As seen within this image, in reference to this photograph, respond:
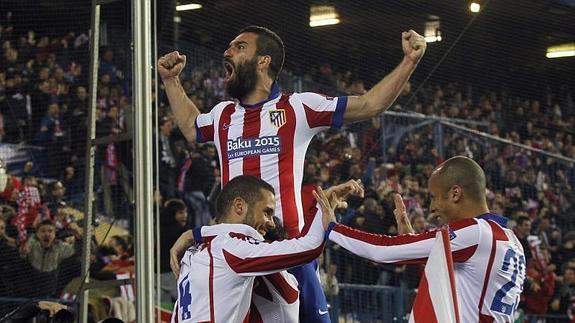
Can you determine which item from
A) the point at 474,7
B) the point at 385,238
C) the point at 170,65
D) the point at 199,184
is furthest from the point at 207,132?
the point at 474,7

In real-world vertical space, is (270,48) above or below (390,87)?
above

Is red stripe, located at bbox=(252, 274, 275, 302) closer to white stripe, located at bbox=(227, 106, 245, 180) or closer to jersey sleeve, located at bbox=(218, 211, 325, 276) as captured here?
jersey sleeve, located at bbox=(218, 211, 325, 276)

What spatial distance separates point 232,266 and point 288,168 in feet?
3.32

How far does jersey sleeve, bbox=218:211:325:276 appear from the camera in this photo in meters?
4.78

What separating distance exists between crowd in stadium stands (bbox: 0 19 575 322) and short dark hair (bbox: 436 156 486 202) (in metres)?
5.60

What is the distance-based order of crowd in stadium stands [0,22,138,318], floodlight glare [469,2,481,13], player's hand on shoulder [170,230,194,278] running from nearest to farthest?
player's hand on shoulder [170,230,194,278]
crowd in stadium stands [0,22,138,318]
floodlight glare [469,2,481,13]

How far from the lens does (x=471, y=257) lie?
4699 mm

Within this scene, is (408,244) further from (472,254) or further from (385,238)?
(472,254)

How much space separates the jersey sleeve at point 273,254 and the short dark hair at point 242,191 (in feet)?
0.81

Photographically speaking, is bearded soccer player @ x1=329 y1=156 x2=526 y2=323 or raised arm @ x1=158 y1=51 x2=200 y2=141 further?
raised arm @ x1=158 y1=51 x2=200 y2=141

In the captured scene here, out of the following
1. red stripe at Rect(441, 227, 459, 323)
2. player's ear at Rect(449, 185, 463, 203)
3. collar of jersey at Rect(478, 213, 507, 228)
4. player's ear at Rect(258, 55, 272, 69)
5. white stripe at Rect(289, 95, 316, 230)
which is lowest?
→ red stripe at Rect(441, 227, 459, 323)

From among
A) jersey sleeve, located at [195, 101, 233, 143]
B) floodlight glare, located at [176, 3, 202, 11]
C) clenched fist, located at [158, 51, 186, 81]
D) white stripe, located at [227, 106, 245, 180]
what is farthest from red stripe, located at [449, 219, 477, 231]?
floodlight glare, located at [176, 3, 202, 11]

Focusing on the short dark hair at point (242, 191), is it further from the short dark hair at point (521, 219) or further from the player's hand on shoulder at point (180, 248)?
the short dark hair at point (521, 219)

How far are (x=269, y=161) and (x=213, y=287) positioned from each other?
3.41ft
